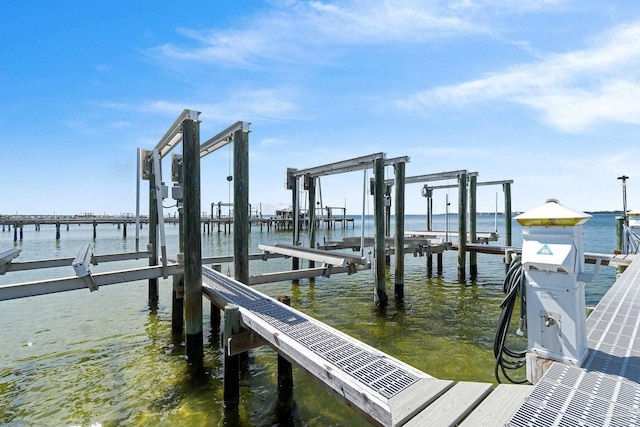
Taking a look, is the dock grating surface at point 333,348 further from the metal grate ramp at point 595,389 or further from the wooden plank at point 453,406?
the metal grate ramp at point 595,389

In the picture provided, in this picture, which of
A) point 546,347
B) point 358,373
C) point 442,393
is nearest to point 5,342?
point 358,373

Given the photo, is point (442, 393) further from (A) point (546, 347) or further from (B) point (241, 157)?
(B) point (241, 157)

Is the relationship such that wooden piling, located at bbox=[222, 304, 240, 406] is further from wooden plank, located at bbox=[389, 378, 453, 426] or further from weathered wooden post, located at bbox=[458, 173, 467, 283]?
weathered wooden post, located at bbox=[458, 173, 467, 283]

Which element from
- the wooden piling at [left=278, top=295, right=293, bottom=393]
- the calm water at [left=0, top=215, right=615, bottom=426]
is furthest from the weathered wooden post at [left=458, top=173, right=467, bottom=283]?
the wooden piling at [left=278, top=295, right=293, bottom=393]

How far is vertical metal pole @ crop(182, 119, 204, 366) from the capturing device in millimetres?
6207

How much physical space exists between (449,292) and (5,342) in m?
13.2

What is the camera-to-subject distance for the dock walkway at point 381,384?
245cm

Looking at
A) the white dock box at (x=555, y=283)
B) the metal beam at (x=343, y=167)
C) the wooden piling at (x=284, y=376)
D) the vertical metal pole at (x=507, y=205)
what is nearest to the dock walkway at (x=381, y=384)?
the white dock box at (x=555, y=283)

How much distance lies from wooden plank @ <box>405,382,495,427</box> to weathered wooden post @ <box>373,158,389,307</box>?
6.95 metres

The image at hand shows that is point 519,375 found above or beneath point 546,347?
beneath

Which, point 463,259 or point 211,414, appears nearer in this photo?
point 211,414

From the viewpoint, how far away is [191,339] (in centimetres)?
625

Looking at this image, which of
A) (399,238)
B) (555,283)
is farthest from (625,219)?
(555,283)

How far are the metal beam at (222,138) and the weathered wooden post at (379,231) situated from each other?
4.35m
